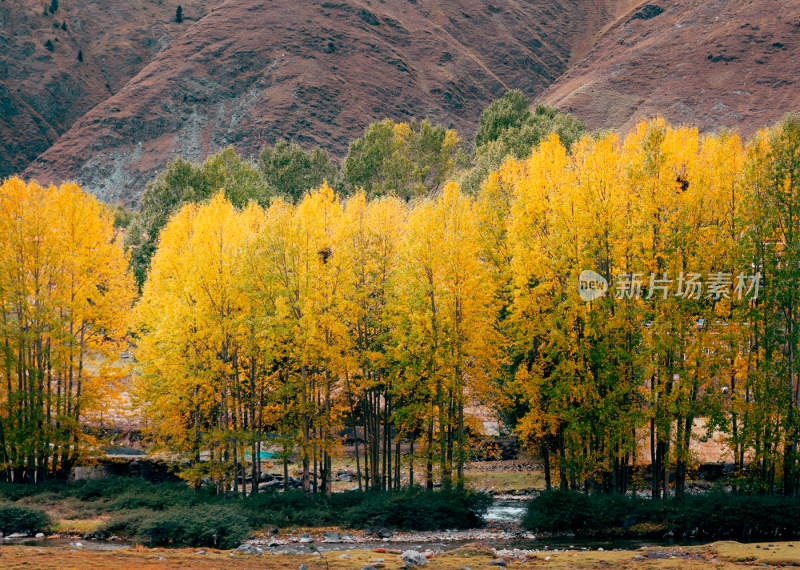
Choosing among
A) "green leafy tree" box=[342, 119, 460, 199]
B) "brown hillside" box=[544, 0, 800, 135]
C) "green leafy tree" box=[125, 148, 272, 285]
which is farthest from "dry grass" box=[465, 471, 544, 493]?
"brown hillside" box=[544, 0, 800, 135]

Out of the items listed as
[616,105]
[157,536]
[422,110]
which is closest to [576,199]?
[157,536]

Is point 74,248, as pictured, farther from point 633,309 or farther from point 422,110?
point 422,110

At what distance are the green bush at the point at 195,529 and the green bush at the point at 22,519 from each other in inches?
182

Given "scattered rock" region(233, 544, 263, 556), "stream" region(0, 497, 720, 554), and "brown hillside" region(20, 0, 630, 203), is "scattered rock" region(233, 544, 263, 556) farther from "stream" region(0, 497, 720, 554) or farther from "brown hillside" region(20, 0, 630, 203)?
"brown hillside" region(20, 0, 630, 203)

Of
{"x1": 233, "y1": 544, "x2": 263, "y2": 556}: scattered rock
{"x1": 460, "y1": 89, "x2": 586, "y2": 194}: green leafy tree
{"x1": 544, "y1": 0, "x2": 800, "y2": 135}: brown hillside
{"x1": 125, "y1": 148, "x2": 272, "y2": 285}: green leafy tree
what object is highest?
{"x1": 544, "y1": 0, "x2": 800, "y2": 135}: brown hillside

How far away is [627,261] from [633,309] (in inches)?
107

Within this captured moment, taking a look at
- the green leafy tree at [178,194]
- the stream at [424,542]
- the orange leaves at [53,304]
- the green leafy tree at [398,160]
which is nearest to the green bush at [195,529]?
the stream at [424,542]

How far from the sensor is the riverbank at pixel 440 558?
22484 mm

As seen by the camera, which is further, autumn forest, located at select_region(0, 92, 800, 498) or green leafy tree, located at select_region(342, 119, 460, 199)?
green leafy tree, located at select_region(342, 119, 460, 199)

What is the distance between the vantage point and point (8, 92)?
632 ft

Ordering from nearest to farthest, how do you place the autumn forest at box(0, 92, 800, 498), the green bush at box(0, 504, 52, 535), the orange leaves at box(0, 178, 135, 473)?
the green bush at box(0, 504, 52, 535) → the autumn forest at box(0, 92, 800, 498) → the orange leaves at box(0, 178, 135, 473)

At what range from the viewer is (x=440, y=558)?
24.5 m

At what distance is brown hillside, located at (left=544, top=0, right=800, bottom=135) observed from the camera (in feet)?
465

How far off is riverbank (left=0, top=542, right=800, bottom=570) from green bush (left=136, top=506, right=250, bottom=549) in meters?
2.29
